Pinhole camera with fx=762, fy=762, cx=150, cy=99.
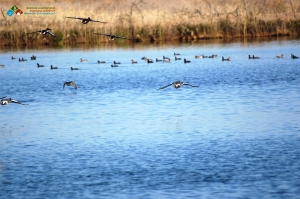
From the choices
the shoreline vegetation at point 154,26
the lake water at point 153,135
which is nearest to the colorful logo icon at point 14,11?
the shoreline vegetation at point 154,26

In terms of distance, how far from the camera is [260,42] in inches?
1932

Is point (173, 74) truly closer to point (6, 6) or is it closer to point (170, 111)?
point (170, 111)

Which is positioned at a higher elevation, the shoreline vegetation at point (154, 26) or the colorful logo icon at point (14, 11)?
the colorful logo icon at point (14, 11)

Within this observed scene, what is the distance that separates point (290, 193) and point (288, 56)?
2957 cm

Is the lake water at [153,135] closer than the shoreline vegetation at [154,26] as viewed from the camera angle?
Yes

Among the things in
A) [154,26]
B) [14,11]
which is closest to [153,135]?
[154,26]

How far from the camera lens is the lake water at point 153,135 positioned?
44.4ft

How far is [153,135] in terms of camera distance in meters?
18.4

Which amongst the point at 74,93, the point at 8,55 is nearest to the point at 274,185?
the point at 74,93

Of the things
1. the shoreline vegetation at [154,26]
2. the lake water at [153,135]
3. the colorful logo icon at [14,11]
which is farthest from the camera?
the colorful logo icon at [14,11]

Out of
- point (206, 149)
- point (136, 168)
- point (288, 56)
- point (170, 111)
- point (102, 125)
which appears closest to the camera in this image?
point (136, 168)

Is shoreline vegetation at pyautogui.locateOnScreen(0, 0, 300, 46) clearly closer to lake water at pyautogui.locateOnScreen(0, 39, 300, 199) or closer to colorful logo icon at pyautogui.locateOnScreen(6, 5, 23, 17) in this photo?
colorful logo icon at pyautogui.locateOnScreen(6, 5, 23, 17)

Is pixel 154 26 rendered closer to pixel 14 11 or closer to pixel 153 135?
pixel 14 11

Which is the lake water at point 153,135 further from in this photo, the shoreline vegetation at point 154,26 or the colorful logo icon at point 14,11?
the colorful logo icon at point 14,11
